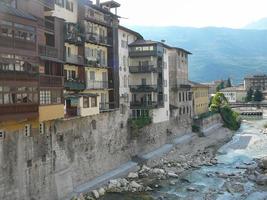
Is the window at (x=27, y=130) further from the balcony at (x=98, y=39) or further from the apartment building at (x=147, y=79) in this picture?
the apartment building at (x=147, y=79)

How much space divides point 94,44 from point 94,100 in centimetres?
737

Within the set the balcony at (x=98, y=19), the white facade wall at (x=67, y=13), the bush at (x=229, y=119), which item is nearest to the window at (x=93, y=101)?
the white facade wall at (x=67, y=13)

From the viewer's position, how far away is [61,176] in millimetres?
42969

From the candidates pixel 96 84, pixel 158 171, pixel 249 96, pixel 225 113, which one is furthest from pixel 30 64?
pixel 249 96

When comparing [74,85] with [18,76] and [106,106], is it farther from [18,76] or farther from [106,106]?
[18,76]

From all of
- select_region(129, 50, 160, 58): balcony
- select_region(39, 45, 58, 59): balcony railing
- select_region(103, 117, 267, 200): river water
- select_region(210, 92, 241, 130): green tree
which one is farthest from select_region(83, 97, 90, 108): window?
select_region(210, 92, 241, 130): green tree

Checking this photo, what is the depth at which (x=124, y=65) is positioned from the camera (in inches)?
2512

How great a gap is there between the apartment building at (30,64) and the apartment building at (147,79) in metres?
24.6

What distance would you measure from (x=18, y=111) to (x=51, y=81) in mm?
6317

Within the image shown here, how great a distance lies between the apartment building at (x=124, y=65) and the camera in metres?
61.7

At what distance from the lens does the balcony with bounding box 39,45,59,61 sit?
126ft

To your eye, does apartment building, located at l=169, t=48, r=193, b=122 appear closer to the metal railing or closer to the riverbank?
the riverbank

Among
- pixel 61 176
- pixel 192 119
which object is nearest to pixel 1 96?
pixel 61 176

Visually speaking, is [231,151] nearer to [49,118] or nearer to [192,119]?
[192,119]
